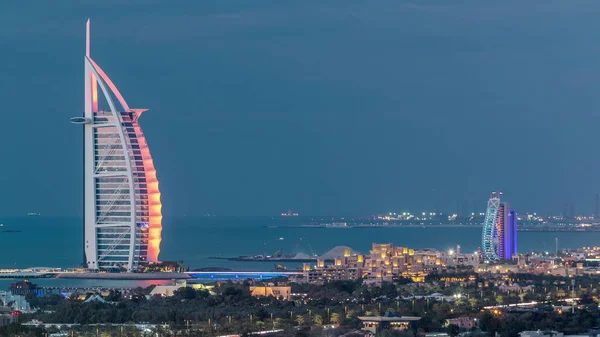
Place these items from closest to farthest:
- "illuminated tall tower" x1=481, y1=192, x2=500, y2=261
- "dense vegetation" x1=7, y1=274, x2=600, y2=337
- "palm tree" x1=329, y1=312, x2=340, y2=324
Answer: "dense vegetation" x1=7, y1=274, x2=600, y2=337, "palm tree" x1=329, y1=312, x2=340, y2=324, "illuminated tall tower" x1=481, y1=192, x2=500, y2=261

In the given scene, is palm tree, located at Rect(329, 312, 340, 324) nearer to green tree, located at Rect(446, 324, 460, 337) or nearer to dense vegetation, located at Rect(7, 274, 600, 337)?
dense vegetation, located at Rect(7, 274, 600, 337)

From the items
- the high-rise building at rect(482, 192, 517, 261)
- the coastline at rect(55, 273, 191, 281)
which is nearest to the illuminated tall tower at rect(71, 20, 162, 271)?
the coastline at rect(55, 273, 191, 281)

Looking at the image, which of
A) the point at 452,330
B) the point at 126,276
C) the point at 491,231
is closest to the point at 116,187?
the point at 126,276

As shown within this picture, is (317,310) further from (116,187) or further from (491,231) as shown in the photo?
(491,231)

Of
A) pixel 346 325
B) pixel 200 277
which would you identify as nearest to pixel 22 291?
pixel 200 277

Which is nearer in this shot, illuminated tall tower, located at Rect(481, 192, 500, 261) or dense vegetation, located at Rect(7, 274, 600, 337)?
dense vegetation, located at Rect(7, 274, 600, 337)

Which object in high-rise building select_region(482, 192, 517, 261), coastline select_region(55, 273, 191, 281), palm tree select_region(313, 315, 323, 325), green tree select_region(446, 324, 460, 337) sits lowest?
green tree select_region(446, 324, 460, 337)

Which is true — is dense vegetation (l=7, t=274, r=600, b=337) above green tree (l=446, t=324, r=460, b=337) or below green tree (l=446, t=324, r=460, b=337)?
above
